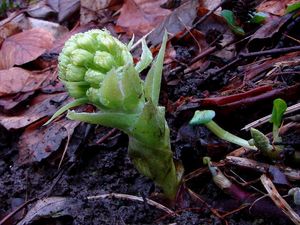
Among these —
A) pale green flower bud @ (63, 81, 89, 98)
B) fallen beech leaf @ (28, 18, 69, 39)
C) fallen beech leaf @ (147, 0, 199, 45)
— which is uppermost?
pale green flower bud @ (63, 81, 89, 98)

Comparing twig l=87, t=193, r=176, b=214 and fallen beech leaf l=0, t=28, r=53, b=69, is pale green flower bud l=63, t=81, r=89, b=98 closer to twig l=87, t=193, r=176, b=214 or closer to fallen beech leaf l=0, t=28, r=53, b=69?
twig l=87, t=193, r=176, b=214

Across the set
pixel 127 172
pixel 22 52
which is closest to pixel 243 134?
pixel 127 172

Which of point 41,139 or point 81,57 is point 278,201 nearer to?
point 81,57

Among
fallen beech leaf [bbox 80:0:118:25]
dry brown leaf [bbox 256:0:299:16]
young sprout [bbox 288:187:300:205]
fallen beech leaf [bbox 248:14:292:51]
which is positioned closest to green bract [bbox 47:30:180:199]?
young sprout [bbox 288:187:300:205]

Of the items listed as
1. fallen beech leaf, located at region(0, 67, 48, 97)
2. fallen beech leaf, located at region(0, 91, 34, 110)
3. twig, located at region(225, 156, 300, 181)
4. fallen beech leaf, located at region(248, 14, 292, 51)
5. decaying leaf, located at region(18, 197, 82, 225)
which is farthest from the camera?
fallen beech leaf, located at region(0, 67, 48, 97)

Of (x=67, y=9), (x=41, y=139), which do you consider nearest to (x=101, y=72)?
(x=41, y=139)

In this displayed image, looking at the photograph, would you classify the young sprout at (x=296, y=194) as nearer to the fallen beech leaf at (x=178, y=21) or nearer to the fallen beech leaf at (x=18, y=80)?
the fallen beech leaf at (x=178, y=21)

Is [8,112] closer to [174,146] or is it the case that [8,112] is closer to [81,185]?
[81,185]
